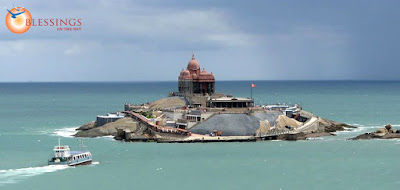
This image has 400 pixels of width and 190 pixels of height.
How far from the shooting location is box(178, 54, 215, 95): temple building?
135125mm

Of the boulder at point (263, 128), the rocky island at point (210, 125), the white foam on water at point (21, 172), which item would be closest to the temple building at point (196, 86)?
the rocky island at point (210, 125)

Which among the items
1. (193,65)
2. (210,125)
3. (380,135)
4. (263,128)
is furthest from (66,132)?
(380,135)

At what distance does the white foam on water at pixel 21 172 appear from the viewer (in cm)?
7116

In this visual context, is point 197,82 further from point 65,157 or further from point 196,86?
point 65,157

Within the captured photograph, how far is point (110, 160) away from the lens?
84625 mm

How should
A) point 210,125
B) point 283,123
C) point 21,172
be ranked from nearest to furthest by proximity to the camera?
point 21,172
point 210,125
point 283,123

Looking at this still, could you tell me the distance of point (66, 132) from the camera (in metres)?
119

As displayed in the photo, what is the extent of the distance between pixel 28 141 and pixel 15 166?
2601 centimetres

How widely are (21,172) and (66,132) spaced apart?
43.6m

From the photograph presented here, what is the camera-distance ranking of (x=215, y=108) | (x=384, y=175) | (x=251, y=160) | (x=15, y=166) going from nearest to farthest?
(x=384, y=175), (x=15, y=166), (x=251, y=160), (x=215, y=108)

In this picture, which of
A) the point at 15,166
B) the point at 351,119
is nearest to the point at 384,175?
the point at 15,166

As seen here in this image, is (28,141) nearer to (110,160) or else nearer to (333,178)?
(110,160)

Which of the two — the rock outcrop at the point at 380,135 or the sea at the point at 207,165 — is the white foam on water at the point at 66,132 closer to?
the sea at the point at 207,165

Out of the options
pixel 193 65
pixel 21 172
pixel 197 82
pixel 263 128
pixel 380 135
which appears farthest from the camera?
pixel 193 65
